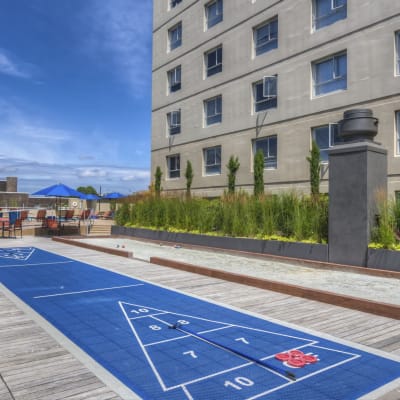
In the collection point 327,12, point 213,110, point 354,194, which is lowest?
point 354,194

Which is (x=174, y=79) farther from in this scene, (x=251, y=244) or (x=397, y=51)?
(x=251, y=244)

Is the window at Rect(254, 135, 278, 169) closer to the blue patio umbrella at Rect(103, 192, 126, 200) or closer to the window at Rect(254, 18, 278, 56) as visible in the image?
the window at Rect(254, 18, 278, 56)

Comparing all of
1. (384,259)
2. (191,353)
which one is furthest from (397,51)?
(191,353)

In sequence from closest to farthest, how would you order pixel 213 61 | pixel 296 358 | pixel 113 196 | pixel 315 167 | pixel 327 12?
pixel 296 358 → pixel 315 167 → pixel 327 12 → pixel 213 61 → pixel 113 196

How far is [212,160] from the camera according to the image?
2448cm

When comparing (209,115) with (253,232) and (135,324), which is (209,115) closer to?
(253,232)

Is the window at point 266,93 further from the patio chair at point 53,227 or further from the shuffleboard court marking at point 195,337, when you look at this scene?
the shuffleboard court marking at point 195,337

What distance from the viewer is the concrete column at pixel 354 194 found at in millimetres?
9102

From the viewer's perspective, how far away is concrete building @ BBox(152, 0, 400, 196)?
16203 millimetres

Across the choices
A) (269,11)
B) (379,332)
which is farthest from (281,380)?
(269,11)

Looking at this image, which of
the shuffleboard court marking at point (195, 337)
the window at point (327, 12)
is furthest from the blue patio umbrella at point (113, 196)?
the shuffleboard court marking at point (195, 337)

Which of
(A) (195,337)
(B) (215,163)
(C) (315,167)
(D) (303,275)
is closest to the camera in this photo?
(A) (195,337)

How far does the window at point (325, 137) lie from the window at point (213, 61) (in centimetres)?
812

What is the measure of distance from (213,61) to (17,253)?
16762 mm
